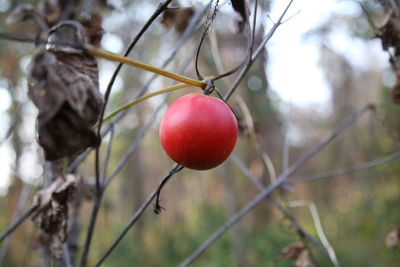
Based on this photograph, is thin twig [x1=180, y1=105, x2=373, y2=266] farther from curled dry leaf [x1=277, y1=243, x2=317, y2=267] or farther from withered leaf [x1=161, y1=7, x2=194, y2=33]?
withered leaf [x1=161, y1=7, x2=194, y2=33]

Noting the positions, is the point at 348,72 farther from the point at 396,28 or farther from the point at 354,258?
the point at 396,28

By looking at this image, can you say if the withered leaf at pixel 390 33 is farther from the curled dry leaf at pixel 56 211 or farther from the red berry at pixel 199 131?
the curled dry leaf at pixel 56 211

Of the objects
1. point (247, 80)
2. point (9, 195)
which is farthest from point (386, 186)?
point (9, 195)

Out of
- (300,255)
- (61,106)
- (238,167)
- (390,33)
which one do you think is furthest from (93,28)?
(238,167)

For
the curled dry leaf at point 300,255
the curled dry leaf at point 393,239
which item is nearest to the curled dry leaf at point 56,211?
the curled dry leaf at point 300,255

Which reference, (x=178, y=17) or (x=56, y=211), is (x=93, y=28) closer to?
(x=178, y=17)
